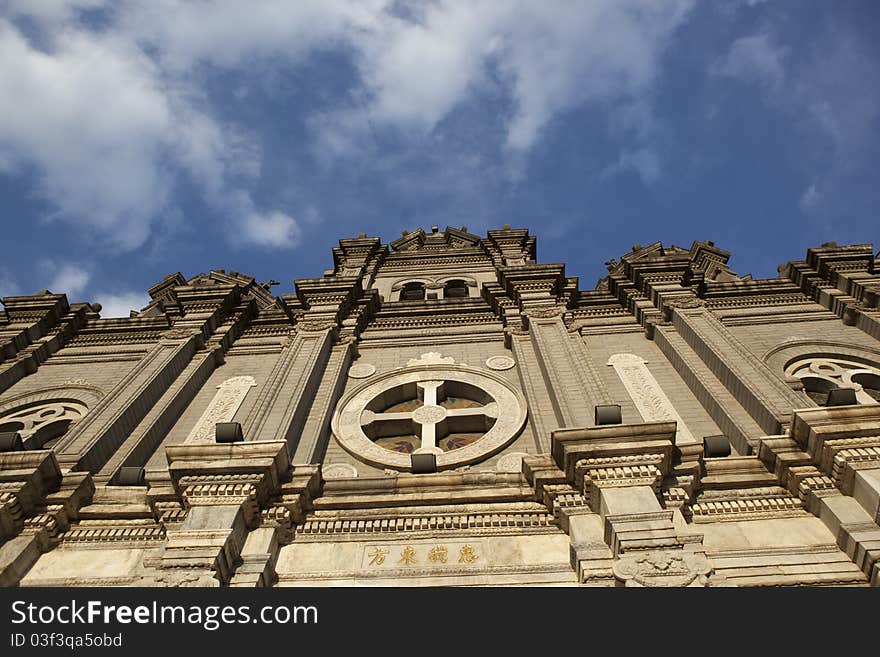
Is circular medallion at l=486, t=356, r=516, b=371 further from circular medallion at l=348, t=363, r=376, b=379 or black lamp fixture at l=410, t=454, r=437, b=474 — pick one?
black lamp fixture at l=410, t=454, r=437, b=474

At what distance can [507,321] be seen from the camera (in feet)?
54.3

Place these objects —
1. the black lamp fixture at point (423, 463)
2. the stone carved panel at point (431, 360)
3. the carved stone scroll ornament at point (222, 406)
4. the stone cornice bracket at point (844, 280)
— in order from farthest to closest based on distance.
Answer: the stone cornice bracket at point (844, 280)
the stone carved panel at point (431, 360)
the carved stone scroll ornament at point (222, 406)
the black lamp fixture at point (423, 463)

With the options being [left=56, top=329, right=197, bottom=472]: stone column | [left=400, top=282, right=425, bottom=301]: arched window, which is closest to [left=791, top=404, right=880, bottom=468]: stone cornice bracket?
[left=56, top=329, right=197, bottom=472]: stone column

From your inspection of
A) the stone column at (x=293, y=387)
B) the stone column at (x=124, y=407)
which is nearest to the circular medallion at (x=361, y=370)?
the stone column at (x=293, y=387)

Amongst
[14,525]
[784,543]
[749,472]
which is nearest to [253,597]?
[14,525]

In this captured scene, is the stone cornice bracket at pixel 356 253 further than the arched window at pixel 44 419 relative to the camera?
Yes

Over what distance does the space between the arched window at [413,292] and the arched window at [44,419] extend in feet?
36.3

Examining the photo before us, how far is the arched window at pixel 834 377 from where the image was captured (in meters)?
14.0

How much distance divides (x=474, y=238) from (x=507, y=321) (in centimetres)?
1352

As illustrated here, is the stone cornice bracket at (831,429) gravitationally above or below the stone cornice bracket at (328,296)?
below

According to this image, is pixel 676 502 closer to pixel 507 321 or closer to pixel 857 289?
pixel 507 321

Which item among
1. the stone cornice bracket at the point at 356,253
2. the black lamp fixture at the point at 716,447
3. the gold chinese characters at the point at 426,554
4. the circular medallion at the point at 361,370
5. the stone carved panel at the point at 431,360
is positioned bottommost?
the gold chinese characters at the point at 426,554

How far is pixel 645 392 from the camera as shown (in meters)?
13.6

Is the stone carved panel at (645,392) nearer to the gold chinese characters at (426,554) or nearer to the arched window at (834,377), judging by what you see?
the arched window at (834,377)
